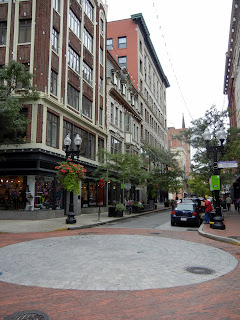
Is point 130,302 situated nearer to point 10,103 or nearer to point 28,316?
point 28,316

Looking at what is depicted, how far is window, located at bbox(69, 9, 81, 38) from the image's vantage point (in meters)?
25.3

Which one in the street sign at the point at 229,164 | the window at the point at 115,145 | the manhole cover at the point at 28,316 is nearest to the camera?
the manhole cover at the point at 28,316

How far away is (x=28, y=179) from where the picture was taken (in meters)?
19.6

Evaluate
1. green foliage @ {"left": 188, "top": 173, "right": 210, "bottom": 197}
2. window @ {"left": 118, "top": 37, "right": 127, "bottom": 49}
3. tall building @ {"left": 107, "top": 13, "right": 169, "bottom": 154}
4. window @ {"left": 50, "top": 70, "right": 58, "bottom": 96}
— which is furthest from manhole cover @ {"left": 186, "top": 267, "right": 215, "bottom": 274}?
window @ {"left": 118, "top": 37, "right": 127, "bottom": 49}

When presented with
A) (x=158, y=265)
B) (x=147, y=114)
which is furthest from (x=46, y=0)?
(x=147, y=114)

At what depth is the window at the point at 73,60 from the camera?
81.4 feet

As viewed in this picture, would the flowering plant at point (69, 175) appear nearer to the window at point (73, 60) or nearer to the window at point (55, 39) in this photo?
the window at point (55, 39)

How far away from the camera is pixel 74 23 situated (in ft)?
85.5

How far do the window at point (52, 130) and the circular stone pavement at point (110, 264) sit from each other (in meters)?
11.7

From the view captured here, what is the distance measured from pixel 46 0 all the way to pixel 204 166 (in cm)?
2000

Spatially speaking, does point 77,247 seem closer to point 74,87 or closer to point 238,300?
point 238,300

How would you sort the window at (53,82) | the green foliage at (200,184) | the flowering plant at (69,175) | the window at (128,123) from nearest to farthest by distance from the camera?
the flowering plant at (69,175) → the window at (53,82) → the green foliage at (200,184) → the window at (128,123)

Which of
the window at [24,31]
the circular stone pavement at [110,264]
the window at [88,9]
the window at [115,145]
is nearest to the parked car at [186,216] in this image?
the circular stone pavement at [110,264]

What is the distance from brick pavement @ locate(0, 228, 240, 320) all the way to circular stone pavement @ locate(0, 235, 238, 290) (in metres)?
0.33
